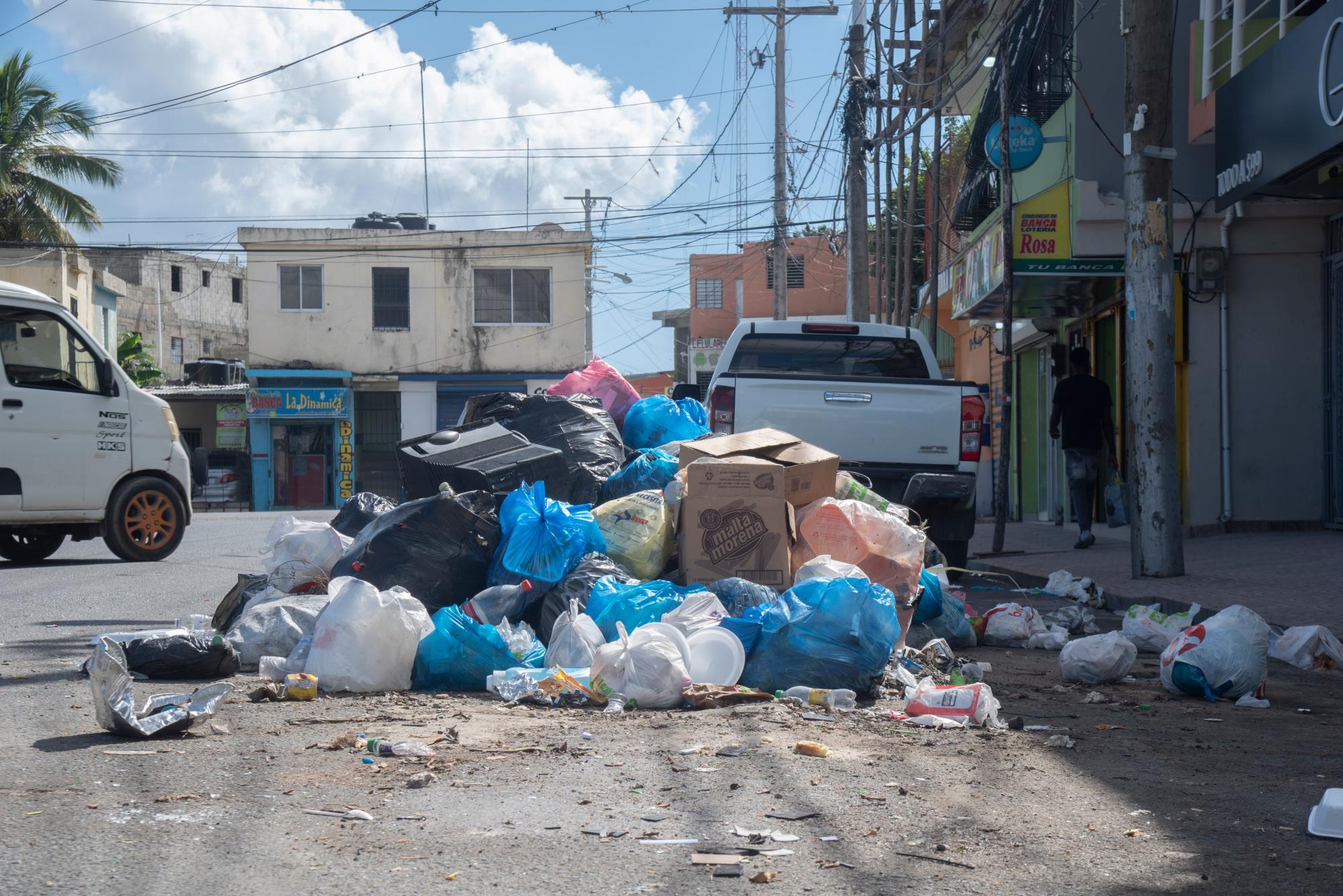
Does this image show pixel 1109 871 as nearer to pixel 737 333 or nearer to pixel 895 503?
pixel 895 503

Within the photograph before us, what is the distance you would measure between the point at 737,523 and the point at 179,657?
8.44 ft

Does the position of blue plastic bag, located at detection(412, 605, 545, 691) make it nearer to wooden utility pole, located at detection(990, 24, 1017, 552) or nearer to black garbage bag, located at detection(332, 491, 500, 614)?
black garbage bag, located at detection(332, 491, 500, 614)

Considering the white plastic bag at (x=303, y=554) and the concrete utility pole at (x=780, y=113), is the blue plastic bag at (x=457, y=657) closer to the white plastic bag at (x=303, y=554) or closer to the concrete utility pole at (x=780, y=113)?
the white plastic bag at (x=303, y=554)

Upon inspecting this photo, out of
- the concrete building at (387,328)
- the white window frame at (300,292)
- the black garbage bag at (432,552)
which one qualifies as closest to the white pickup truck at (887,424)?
the black garbage bag at (432,552)

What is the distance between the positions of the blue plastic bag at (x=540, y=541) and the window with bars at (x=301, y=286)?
28.5 metres

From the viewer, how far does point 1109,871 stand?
2764 mm

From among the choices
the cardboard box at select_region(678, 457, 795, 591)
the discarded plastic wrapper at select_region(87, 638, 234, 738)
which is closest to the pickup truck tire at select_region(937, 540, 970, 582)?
the cardboard box at select_region(678, 457, 795, 591)

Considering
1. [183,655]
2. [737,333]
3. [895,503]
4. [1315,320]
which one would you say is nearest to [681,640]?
[183,655]

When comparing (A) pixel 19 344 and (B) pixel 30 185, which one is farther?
(B) pixel 30 185

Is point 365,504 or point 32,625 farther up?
point 365,504

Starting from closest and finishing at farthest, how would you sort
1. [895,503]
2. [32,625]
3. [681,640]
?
[681,640], [32,625], [895,503]

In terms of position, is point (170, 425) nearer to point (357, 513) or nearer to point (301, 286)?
point (357, 513)

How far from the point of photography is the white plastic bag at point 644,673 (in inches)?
179

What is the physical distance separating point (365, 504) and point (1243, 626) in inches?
189
